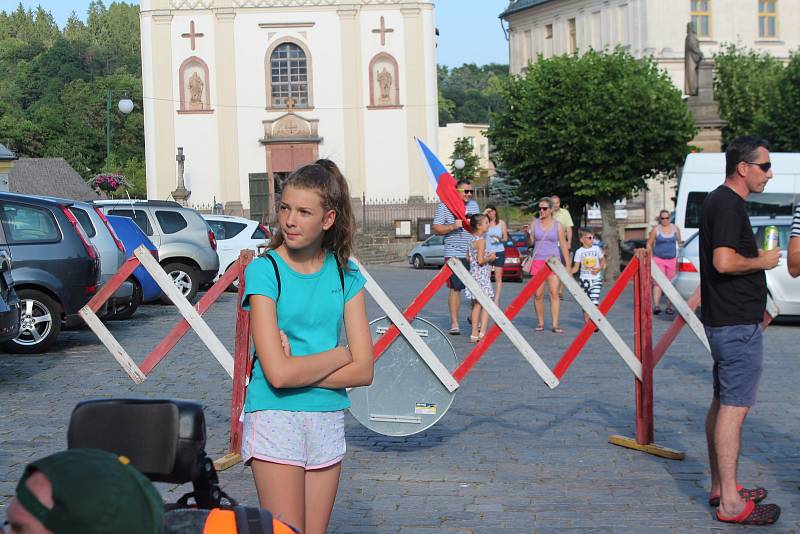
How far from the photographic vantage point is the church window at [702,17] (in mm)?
62375

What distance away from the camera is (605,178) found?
38.1m

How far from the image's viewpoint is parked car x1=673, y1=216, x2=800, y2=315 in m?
16.6

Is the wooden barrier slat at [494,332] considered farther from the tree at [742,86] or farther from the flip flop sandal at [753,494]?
the tree at [742,86]

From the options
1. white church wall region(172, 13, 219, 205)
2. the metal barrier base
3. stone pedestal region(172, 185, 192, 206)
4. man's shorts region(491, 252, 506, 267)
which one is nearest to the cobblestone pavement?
the metal barrier base

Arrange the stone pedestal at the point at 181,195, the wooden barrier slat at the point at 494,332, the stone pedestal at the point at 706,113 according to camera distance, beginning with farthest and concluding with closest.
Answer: the stone pedestal at the point at 181,195, the stone pedestal at the point at 706,113, the wooden barrier slat at the point at 494,332

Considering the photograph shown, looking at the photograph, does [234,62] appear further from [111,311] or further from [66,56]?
[66,56]

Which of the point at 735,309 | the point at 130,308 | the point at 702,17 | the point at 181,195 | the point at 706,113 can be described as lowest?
the point at 130,308

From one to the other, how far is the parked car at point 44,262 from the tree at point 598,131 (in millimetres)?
24727

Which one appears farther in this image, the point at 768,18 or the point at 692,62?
the point at 768,18

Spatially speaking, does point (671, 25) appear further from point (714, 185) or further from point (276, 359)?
point (276, 359)

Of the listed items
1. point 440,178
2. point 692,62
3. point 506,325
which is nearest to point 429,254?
point 692,62

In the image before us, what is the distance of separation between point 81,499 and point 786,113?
51043mm

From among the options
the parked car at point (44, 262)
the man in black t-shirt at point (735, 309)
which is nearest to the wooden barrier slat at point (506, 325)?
the man in black t-shirt at point (735, 309)

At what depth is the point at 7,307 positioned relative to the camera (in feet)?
36.8
